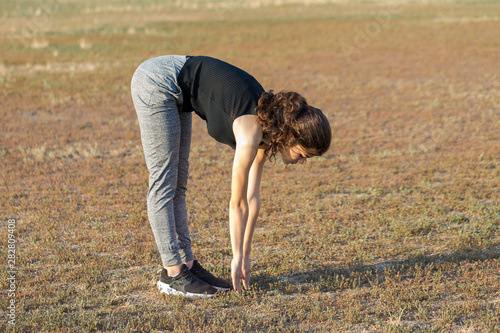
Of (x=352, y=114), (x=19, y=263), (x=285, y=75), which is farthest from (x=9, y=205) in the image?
(x=285, y=75)

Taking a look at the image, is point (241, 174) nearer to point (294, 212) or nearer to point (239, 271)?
point (239, 271)

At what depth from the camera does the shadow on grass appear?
484cm

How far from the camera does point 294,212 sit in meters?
6.83

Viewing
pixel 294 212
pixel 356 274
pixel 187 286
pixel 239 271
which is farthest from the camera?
pixel 294 212

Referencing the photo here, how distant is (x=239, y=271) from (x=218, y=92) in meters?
1.41

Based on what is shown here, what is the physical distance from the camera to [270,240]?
589cm

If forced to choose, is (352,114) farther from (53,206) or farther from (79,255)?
(79,255)

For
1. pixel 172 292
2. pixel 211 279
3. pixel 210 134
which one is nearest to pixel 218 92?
pixel 210 134

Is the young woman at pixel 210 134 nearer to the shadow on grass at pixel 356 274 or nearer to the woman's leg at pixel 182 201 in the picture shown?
the woman's leg at pixel 182 201

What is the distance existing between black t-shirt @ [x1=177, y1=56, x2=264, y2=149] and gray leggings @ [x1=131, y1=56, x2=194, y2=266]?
0.10 m

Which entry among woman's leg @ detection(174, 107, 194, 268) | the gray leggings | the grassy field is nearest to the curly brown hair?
the gray leggings

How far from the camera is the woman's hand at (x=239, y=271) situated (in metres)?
4.12

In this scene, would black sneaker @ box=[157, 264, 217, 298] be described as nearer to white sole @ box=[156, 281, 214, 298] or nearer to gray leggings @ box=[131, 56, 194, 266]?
white sole @ box=[156, 281, 214, 298]

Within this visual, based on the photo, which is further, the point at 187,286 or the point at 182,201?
the point at 182,201
